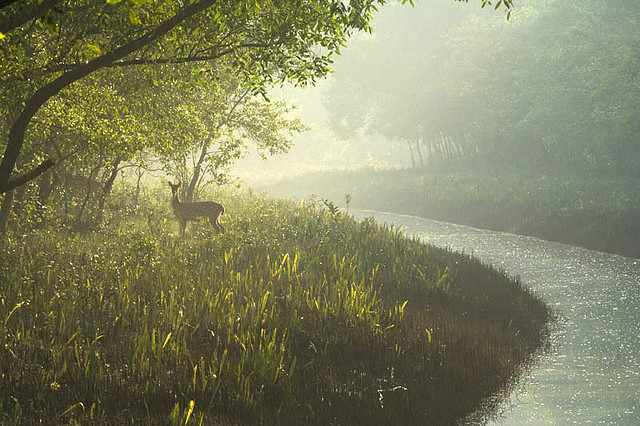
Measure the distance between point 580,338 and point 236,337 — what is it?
7488 mm

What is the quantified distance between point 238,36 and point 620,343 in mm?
9322

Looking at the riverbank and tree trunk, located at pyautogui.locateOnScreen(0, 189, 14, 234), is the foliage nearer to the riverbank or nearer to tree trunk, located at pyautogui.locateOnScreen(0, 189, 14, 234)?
the riverbank

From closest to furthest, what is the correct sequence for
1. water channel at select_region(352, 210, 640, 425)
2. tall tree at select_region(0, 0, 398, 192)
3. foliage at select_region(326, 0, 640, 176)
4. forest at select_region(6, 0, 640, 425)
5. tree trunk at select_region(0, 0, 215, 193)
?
forest at select_region(6, 0, 640, 425) < tree trunk at select_region(0, 0, 215, 193) < tall tree at select_region(0, 0, 398, 192) < water channel at select_region(352, 210, 640, 425) < foliage at select_region(326, 0, 640, 176)

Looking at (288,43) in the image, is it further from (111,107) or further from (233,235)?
(233,235)

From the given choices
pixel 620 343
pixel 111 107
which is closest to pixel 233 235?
pixel 111 107

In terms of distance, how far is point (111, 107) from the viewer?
491 inches

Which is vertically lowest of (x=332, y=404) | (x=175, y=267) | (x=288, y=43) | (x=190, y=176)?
(x=332, y=404)

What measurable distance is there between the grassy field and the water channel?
1.54ft

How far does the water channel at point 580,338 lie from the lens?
9.07m

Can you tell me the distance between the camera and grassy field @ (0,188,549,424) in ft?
24.5

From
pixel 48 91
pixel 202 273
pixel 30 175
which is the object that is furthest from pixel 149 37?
pixel 202 273

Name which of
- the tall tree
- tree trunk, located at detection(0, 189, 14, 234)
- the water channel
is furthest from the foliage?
tree trunk, located at detection(0, 189, 14, 234)

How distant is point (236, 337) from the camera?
8930 millimetres

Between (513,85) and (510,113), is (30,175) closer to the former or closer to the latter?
(510,113)
